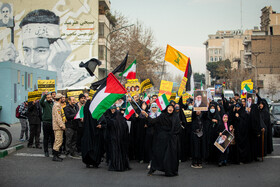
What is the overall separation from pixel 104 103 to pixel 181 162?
3179 millimetres

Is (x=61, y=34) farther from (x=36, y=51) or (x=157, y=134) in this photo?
(x=157, y=134)

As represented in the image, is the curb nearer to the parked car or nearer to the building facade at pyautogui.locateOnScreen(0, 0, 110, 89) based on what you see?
the parked car

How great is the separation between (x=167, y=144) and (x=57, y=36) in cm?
4432

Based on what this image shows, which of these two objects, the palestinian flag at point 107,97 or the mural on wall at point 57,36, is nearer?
the palestinian flag at point 107,97

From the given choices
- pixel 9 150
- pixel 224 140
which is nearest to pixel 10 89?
pixel 9 150

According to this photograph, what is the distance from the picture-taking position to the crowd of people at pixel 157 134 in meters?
9.43

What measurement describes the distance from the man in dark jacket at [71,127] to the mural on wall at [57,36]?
38714 mm

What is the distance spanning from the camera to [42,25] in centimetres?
5216

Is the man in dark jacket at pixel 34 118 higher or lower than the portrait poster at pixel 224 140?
higher

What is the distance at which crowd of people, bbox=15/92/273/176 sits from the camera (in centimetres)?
943

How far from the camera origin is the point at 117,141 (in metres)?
10.1

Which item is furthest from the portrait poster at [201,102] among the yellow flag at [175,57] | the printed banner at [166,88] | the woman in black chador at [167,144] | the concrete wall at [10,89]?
the concrete wall at [10,89]

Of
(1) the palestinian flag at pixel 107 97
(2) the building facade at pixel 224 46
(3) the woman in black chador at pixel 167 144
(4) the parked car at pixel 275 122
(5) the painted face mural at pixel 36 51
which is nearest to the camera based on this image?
(3) the woman in black chador at pixel 167 144

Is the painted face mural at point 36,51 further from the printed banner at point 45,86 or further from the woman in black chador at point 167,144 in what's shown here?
the woman in black chador at point 167,144
